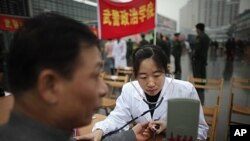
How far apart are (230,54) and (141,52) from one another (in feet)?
29.9

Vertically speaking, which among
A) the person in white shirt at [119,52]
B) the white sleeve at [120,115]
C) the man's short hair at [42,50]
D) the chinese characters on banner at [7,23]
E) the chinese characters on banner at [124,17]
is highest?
the chinese characters on banner at [7,23]

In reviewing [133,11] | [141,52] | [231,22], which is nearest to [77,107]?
[141,52]

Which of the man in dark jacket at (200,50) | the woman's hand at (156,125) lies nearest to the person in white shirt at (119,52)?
the man in dark jacket at (200,50)

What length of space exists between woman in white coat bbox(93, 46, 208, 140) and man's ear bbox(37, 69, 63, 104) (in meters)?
0.79

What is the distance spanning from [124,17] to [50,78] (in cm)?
233

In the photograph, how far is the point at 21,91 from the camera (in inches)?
16.4

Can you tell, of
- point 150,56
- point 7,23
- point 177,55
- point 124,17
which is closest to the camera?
point 150,56

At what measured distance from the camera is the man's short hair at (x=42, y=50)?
1.27ft

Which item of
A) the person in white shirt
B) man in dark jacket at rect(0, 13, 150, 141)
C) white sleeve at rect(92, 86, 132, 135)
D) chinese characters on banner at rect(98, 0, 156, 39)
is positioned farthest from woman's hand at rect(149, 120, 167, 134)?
the person in white shirt

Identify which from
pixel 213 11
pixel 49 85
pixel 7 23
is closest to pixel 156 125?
pixel 49 85

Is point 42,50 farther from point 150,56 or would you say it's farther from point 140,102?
point 140,102

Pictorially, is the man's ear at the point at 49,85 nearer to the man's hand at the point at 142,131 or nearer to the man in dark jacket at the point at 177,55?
the man's hand at the point at 142,131

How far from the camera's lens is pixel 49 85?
39 centimetres

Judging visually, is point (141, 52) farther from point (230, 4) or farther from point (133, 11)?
point (230, 4)
